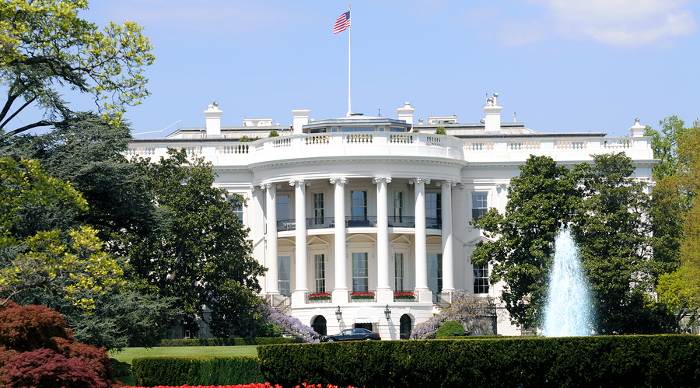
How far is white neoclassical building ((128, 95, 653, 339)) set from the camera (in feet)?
249

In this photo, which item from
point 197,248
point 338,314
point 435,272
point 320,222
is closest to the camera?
point 197,248

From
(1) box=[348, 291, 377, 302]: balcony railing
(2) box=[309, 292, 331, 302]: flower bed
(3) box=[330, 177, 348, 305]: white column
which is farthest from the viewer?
(2) box=[309, 292, 331, 302]: flower bed

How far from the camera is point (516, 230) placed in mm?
69938

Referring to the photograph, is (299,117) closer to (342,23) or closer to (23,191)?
(342,23)

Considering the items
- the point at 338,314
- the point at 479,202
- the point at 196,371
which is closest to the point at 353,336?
the point at 338,314

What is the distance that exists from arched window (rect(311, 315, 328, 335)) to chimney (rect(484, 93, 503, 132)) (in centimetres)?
1770

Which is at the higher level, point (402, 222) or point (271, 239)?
point (402, 222)

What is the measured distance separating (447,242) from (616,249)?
39.6 ft

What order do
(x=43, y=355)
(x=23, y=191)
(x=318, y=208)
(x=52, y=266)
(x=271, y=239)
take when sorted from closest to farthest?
(x=43, y=355) < (x=23, y=191) < (x=52, y=266) < (x=271, y=239) < (x=318, y=208)

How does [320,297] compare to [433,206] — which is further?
[433,206]

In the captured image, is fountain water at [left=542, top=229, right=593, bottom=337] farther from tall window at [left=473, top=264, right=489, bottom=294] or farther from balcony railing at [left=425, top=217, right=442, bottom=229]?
balcony railing at [left=425, top=217, right=442, bottom=229]

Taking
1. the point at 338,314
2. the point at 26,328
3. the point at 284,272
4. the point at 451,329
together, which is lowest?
the point at 451,329

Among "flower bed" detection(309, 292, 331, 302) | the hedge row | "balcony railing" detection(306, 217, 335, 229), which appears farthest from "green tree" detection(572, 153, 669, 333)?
"balcony railing" detection(306, 217, 335, 229)

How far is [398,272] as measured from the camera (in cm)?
7925
